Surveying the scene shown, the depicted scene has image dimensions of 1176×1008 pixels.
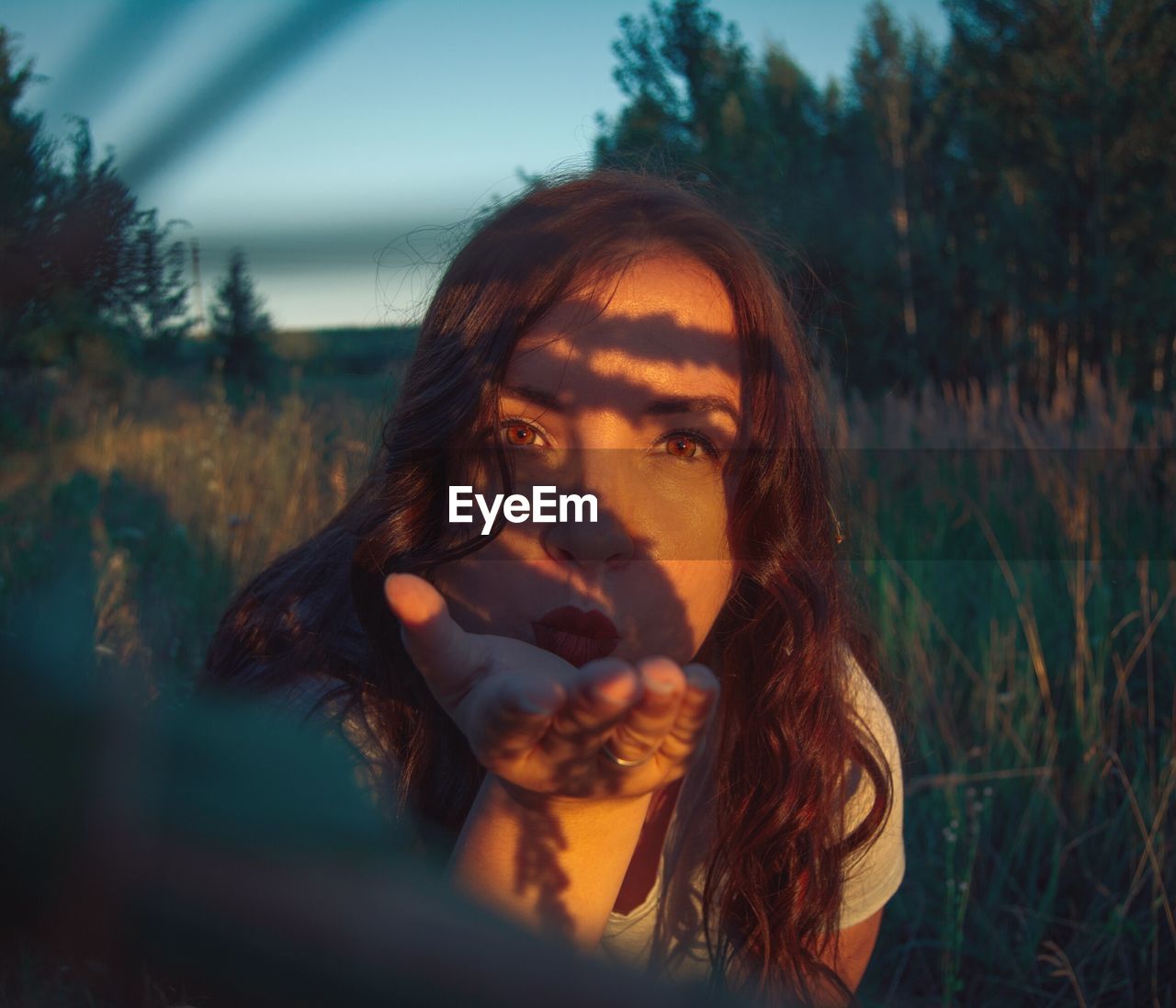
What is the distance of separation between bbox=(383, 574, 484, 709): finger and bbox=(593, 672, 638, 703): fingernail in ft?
0.44

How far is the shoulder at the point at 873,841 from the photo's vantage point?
5.53ft

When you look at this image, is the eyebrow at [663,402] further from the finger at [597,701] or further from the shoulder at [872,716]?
the finger at [597,701]

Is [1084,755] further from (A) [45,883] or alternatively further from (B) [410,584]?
(A) [45,883]

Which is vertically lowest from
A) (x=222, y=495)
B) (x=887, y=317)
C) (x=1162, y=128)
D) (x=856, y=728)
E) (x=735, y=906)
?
(x=735, y=906)

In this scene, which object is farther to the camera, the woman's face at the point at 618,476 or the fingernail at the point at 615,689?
the woman's face at the point at 618,476

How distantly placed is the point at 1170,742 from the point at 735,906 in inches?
64.4

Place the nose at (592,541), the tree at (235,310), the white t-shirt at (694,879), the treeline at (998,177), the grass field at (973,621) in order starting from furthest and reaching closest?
the treeline at (998,177)
the grass field at (973,621)
the white t-shirt at (694,879)
the nose at (592,541)
the tree at (235,310)

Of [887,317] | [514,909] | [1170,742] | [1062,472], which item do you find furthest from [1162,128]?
[514,909]

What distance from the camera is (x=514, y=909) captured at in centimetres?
81

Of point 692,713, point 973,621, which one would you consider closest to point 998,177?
point 973,621

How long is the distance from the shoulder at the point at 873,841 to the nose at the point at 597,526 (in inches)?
30.7

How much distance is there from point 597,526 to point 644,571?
110 mm

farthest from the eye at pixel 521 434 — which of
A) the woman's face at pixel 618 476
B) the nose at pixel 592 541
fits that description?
the nose at pixel 592 541

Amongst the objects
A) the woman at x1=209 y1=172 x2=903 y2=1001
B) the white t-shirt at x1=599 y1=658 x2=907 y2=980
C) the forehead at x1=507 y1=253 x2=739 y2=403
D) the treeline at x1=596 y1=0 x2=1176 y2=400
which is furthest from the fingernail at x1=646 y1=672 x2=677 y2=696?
the treeline at x1=596 y1=0 x2=1176 y2=400
